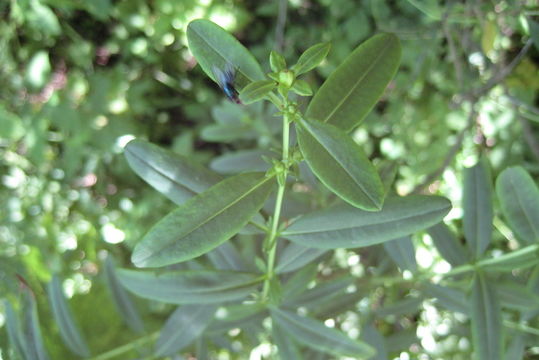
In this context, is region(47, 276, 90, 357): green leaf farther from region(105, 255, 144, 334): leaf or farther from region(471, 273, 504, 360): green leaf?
region(471, 273, 504, 360): green leaf

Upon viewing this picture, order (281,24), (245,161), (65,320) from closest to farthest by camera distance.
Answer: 1. (65,320)
2. (245,161)
3. (281,24)

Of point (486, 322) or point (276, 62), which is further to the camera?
point (486, 322)

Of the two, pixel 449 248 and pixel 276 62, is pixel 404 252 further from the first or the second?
pixel 276 62

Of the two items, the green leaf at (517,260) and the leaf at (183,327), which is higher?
the green leaf at (517,260)

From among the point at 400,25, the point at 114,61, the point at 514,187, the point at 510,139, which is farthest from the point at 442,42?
the point at 114,61

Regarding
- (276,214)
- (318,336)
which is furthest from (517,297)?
(276,214)

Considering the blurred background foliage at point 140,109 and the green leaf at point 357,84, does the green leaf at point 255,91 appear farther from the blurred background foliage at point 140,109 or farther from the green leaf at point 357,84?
the blurred background foliage at point 140,109

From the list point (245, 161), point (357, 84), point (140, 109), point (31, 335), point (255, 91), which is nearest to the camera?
point (255, 91)

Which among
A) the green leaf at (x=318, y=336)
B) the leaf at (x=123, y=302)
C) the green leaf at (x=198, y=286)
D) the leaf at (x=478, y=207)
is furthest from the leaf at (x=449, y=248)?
the leaf at (x=123, y=302)
